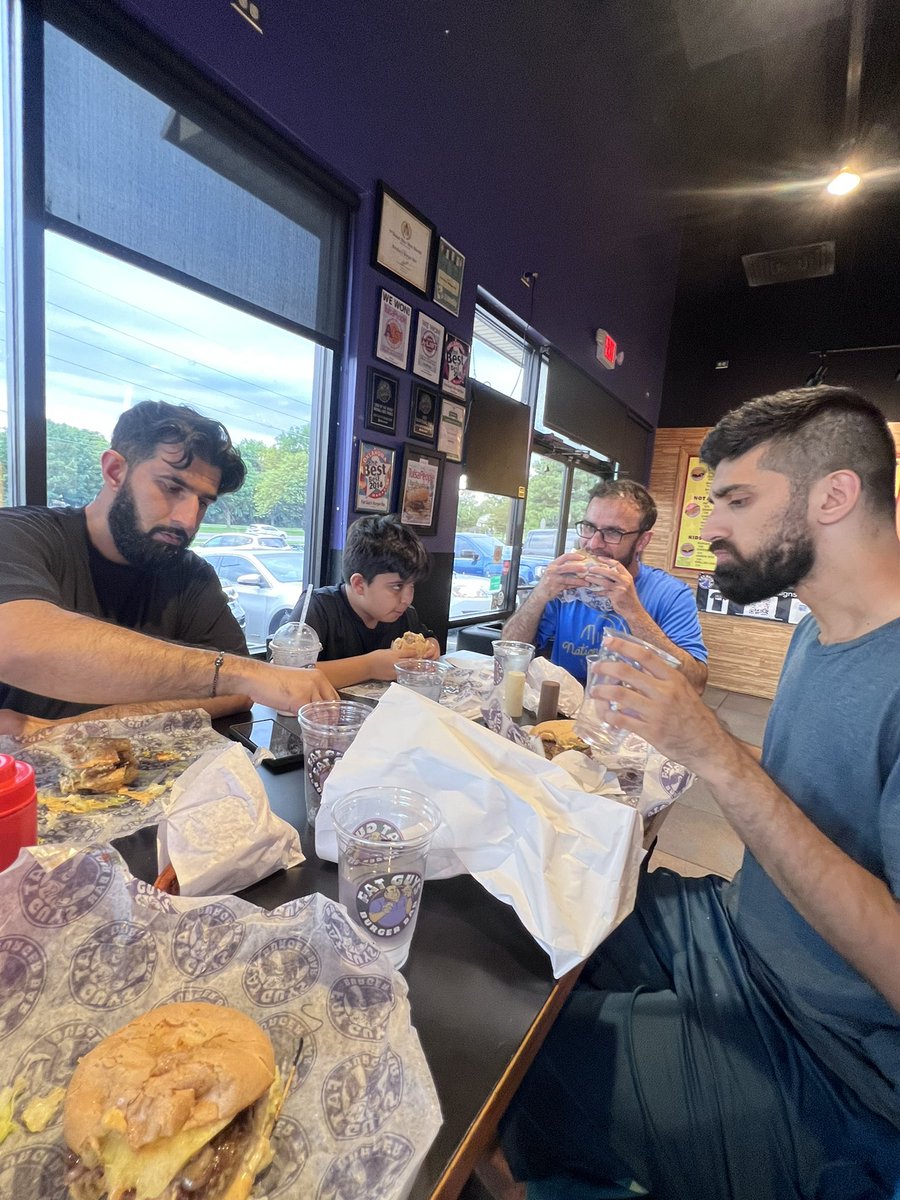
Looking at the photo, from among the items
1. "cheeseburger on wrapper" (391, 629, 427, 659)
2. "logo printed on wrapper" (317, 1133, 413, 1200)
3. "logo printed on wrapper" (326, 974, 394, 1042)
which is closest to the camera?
"logo printed on wrapper" (317, 1133, 413, 1200)

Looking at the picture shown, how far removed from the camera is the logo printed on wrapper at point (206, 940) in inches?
21.6

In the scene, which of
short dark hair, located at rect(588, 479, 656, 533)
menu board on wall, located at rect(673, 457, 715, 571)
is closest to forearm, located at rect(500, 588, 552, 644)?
short dark hair, located at rect(588, 479, 656, 533)

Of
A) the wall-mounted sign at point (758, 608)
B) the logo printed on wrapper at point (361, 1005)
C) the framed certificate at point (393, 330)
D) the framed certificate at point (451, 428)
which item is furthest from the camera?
the wall-mounted sign at point (758, 608)

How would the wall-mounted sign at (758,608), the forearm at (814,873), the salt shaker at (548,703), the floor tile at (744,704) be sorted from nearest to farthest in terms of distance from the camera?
1. the forearm at (814,873)
2. the salt shaker at (548,703)
3. the floor tile at (744,704)
4. the wall-mounted sign at (758,608)

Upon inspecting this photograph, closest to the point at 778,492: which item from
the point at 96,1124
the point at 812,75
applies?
the point at 96,1124

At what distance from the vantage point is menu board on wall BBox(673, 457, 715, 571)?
5820 millimetres

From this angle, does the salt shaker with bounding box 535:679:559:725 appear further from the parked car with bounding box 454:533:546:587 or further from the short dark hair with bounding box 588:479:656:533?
the parked car with bounding box 454:533:546:587

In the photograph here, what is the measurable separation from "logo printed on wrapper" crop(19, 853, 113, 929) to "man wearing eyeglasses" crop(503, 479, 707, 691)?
1.68 meters

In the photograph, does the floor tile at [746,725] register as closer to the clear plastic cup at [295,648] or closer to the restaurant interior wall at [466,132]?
the restaurant interior wall at [466,132]

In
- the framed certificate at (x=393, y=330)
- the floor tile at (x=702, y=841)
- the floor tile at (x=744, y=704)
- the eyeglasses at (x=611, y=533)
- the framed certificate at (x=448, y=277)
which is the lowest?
the floor tile at (x=702, y=841)

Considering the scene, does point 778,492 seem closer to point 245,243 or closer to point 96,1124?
point 96,1124

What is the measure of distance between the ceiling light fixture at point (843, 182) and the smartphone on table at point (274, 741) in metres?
5.00

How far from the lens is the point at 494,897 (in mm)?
771

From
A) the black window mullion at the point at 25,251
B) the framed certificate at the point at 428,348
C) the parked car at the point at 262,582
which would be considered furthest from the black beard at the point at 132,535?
the framed certificate at the point at 428,348
